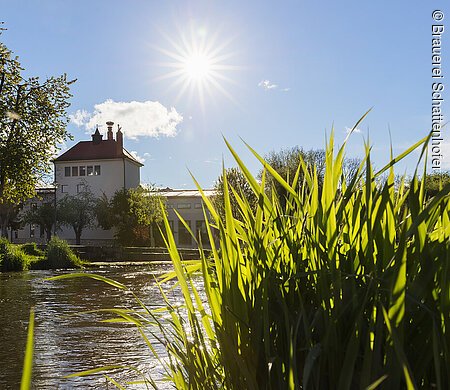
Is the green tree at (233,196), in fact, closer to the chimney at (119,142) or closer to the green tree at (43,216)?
the chimney at (119,142)

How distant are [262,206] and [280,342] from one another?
37 centimetres

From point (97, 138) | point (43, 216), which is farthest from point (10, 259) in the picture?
point (97, 138)

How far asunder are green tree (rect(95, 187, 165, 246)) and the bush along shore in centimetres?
2210

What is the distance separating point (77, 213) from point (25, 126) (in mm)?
28594

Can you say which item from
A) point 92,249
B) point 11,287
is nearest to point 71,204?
point 92,249

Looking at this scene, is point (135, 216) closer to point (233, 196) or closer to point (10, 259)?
point (10, 259)

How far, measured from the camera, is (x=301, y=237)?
1450 mm

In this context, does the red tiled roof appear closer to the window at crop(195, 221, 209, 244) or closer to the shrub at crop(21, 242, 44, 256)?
the window at crop(195, 221, 209, 244)

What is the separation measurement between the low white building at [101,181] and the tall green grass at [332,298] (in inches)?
2016

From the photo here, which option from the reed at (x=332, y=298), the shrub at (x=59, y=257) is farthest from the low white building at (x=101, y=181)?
the reed at (x=332, y=298)

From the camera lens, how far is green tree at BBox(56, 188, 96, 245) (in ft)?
166

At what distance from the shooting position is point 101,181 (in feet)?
184

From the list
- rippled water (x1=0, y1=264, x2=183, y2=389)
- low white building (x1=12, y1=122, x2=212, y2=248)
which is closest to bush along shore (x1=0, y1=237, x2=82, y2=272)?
rippled water (x1=0, y1=264, x2=183, y2=389)

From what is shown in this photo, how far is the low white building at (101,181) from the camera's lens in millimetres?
53812
